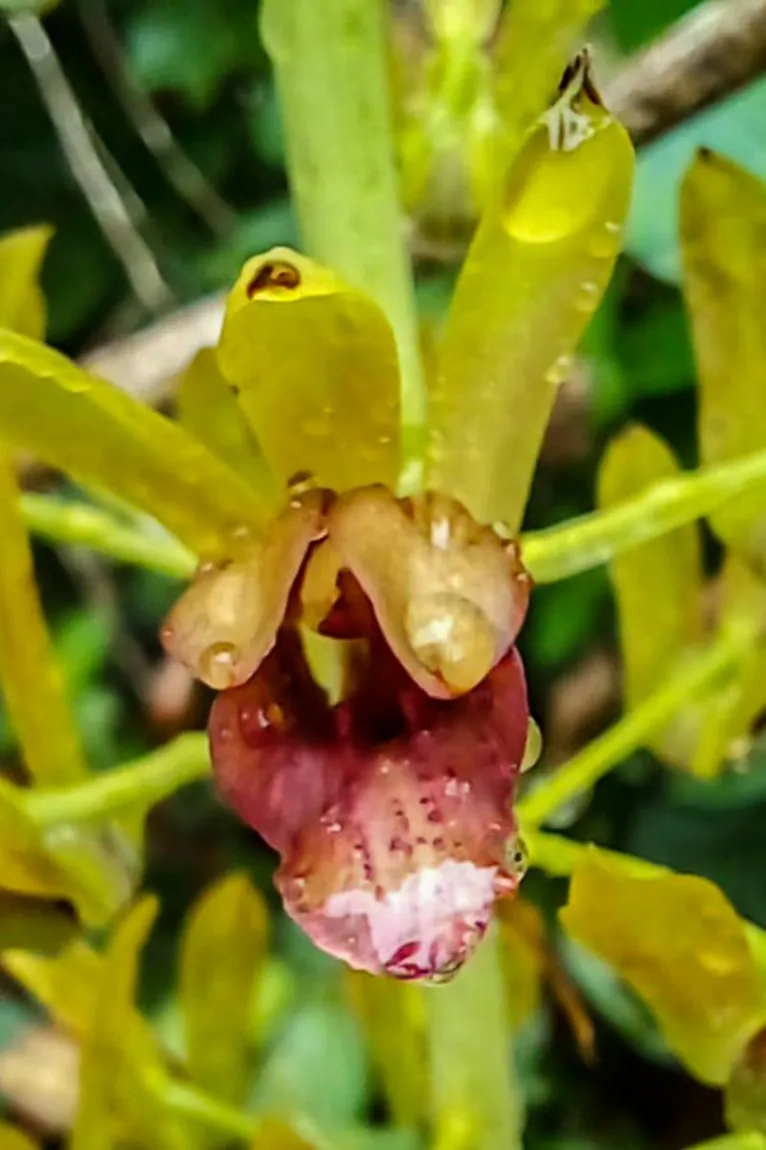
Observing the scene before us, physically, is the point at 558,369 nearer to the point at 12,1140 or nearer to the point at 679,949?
the point at 679,949

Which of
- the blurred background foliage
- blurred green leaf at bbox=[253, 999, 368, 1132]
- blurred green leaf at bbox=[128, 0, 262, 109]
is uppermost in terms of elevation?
blurred green leaf at bbox=[128, 0, 262, 109]

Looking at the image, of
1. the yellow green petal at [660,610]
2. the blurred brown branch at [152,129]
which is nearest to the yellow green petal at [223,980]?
the yellow green petal at [660,610]

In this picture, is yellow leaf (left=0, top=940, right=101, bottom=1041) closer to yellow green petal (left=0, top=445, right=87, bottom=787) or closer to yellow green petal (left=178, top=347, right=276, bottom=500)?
yellow green petal (left=0, top=445, right=87, bottom=787)

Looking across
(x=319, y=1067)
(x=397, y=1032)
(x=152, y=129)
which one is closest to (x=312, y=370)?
(x=397, y=1032)

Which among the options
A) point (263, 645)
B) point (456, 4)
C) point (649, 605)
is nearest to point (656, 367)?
point (649, 605)

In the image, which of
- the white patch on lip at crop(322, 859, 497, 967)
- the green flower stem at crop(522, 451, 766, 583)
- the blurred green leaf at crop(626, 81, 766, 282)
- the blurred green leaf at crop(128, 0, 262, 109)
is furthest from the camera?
the blurred green leaf at crop(128, 0, 262, 109)

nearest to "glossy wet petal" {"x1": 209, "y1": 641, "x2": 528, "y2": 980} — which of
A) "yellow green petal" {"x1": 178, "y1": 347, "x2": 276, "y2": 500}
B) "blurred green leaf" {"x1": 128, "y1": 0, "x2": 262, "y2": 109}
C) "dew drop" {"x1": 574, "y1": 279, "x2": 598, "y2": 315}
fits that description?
"dew drop" {"x1": 574, "y1": 279, "x2": 598, "y2": 315}

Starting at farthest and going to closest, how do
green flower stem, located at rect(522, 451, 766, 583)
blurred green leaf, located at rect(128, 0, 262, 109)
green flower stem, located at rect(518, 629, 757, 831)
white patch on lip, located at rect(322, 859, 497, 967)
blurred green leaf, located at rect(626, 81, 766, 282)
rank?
blurred green leaf, located at rect(128, 0, 262, 109) → blurred green leaf, located at rect(626, 81, 766, 282) → green flower stem, located at rect(518, 629, 757, 831) → green flower stem, located at rect(522, 451, 766, 583) → white patch on lip, located at rect(322, 859, 497, 967)
